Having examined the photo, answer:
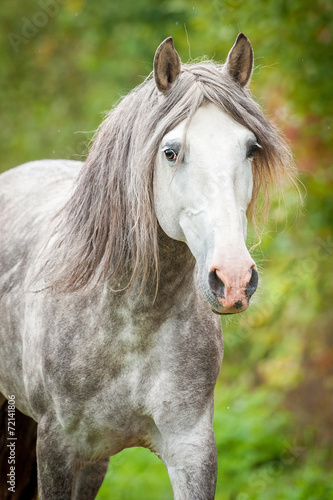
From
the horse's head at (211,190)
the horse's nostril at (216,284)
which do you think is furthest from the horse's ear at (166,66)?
the horse's nostril at (216,284)

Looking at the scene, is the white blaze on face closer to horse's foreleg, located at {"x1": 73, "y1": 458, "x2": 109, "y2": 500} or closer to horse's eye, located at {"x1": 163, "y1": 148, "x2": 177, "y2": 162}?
horse's eye, located at {"x1": 163, "y1": 148, "x2": 177, "y2": 162}

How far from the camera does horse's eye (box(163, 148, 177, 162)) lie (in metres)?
2.51

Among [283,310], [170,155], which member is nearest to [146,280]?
[170,155]

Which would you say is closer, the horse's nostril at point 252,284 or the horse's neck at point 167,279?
the horse's nostril at point 252,284

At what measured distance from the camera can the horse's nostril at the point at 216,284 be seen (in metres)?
2.29

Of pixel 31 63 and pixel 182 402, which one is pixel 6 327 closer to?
pixel 182 402

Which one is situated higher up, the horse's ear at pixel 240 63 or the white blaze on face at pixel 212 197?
the horse's ear at pixel 240 63

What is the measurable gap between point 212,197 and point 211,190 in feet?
0.09

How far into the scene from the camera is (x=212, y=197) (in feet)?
7.85

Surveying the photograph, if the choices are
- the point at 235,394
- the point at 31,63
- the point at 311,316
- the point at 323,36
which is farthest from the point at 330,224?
the point at 31,63

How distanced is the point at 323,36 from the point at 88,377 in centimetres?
394

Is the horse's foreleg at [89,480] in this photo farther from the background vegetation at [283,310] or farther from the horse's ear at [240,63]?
the horse's ear at [240,63]

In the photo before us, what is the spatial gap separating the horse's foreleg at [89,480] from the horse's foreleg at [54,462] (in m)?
0.81
